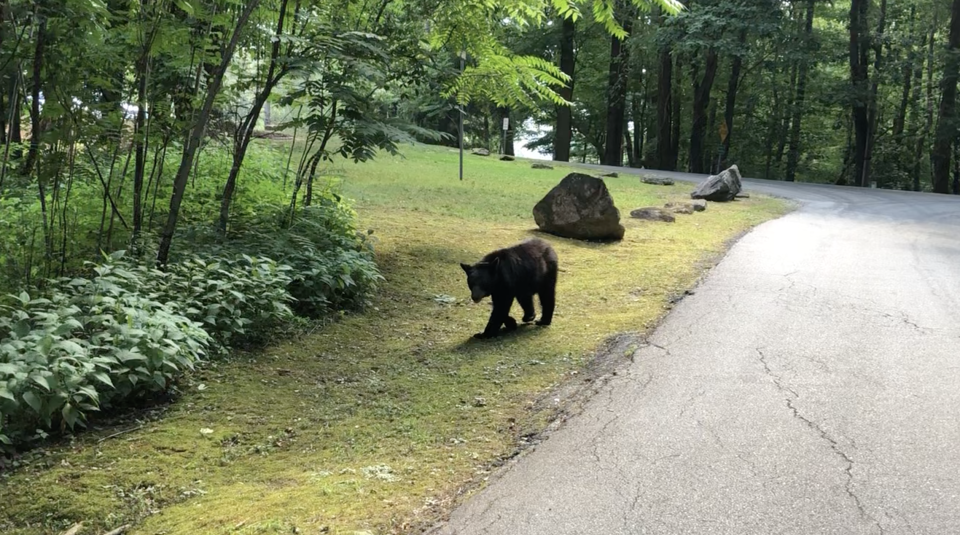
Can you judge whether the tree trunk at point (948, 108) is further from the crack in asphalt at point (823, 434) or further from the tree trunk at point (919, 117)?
the crack in asphalt at point (823, 434)

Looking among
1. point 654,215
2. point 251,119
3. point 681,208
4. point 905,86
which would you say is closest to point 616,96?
point 905,86

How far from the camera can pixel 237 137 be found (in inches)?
336

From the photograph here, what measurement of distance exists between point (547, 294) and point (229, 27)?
4.62 meters

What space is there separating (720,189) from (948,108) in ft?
58.6

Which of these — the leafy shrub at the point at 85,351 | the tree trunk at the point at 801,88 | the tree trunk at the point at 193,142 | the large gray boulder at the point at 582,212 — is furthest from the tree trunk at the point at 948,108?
the leafy shrub at the point at 85,351

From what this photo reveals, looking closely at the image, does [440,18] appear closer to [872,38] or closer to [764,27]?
[764,27]

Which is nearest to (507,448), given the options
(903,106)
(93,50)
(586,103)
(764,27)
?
(93,50)

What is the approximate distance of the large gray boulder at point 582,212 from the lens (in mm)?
12391

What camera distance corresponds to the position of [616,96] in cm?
3678

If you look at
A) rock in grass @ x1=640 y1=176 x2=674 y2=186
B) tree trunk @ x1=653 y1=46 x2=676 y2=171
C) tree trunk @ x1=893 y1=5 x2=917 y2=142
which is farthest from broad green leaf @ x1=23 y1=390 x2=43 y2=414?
tree trunk @ x1=893 y1=5 x2=917 y2=142

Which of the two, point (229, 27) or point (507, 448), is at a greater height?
point (229, 27)

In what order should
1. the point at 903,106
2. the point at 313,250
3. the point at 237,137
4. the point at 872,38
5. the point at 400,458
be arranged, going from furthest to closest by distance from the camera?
the point at 903,106 → the point at 872,38 → the point at 237,137 → the point at 313,250 → the point at 400,458

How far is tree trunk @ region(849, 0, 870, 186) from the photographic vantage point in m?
31.3

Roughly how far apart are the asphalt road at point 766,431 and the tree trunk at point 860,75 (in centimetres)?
2685
